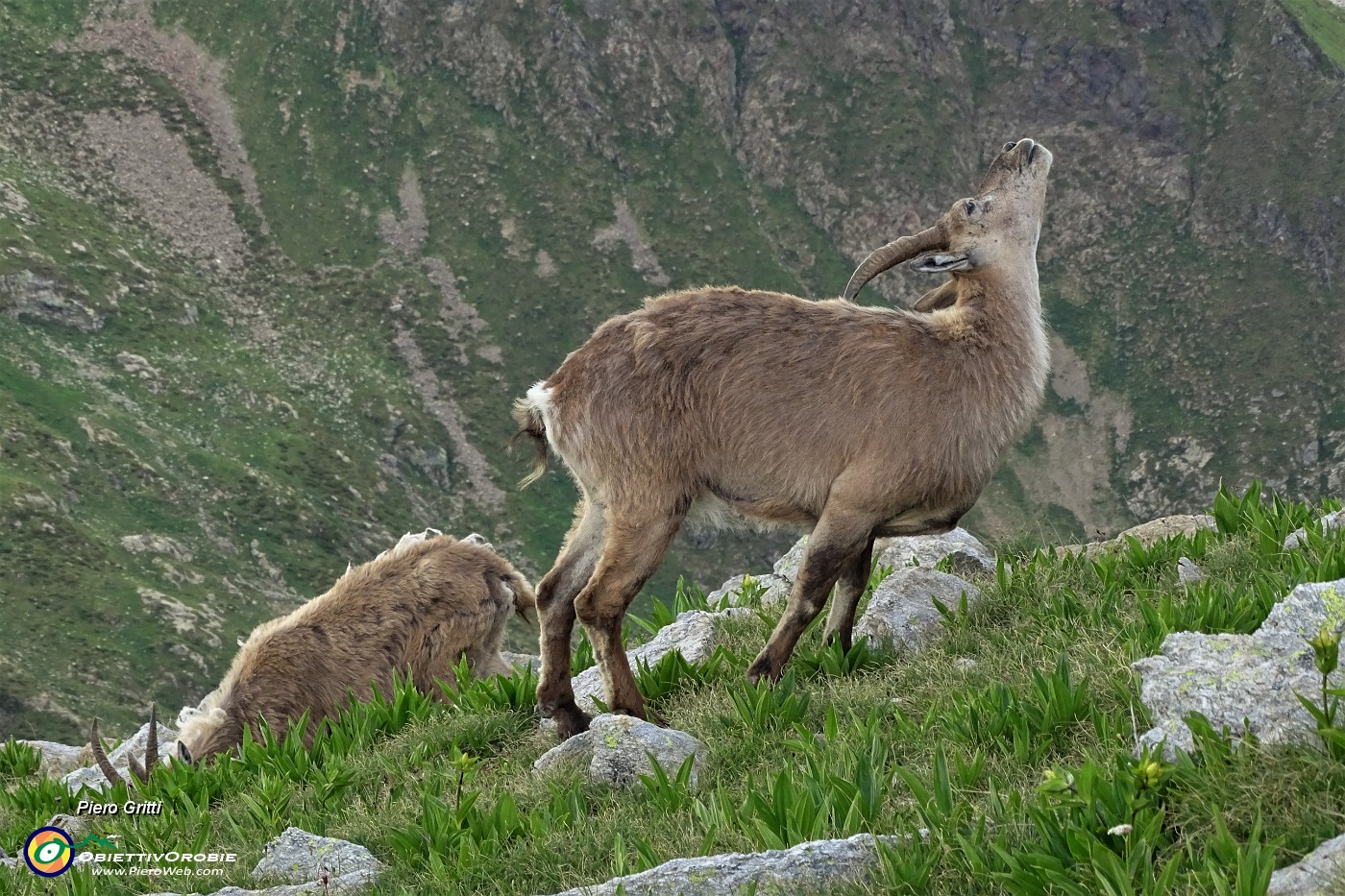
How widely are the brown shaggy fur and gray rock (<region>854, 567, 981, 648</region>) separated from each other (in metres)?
4.09

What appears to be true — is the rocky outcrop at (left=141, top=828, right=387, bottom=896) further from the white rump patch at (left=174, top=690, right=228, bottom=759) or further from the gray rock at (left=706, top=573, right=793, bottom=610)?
the gray rock at (left=706, top=573, right=793, bottom=610)

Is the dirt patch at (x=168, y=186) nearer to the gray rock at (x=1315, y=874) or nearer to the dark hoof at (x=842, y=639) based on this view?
the dark hoof at (x=842, y=639)

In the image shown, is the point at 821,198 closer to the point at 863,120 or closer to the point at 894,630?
the point at 863,120

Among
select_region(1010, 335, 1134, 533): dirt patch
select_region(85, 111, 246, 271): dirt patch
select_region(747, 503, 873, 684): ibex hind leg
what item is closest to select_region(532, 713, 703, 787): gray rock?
select_region(747, 503, 873, 684): ibex hind leg

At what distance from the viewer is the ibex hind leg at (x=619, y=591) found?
7.96 metres

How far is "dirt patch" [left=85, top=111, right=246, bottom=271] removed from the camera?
140 m

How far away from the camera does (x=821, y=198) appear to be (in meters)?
170

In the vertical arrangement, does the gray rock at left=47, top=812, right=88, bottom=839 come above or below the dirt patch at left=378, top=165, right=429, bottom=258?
above

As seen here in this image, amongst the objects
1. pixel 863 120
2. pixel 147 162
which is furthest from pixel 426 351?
pixel 863 120

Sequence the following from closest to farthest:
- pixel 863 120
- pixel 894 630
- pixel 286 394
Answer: pixel 894 630
pixel 286 394
pixel 863 120

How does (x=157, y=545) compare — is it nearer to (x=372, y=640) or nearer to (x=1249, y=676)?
(x=372, y=640)

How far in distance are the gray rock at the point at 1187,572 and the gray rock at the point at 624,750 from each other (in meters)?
3.40

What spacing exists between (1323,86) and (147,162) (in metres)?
145

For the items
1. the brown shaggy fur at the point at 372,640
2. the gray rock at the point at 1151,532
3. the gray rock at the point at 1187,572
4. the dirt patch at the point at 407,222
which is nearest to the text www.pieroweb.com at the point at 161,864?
the brown shaggy fur at the point at 372,640
